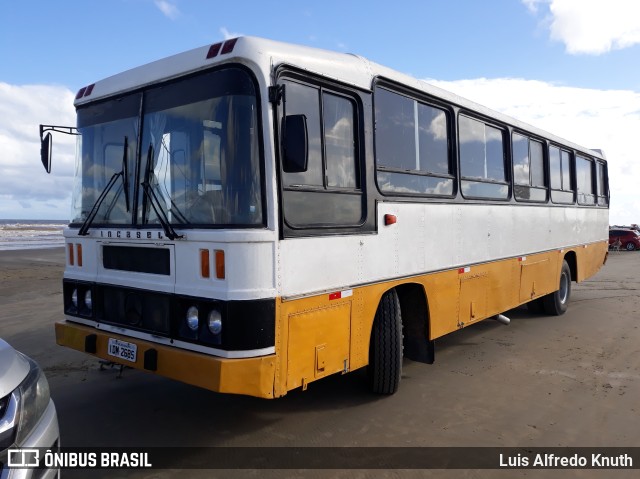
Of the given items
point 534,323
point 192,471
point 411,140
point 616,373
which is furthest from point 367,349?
point 534,323

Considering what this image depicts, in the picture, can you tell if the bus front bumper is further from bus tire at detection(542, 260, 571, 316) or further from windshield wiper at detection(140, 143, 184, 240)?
bus tire at detection(542, 260, 571, 316)

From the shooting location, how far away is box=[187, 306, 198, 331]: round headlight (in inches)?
151

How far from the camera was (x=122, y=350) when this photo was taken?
425 centimetres

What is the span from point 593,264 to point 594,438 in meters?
8.63

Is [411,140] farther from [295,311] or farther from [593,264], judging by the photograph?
[593,264]

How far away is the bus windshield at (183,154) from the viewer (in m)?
3.72

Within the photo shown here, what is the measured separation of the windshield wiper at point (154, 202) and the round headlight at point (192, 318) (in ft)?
1.81

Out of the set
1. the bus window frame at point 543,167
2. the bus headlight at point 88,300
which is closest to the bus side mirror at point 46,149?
the bus headlight at point 88,300

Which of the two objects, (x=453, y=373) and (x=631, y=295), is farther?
(x=631, y=295)

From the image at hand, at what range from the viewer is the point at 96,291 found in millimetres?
4637

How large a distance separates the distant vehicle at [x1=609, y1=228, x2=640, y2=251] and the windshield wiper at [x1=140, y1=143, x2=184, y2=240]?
112 feet

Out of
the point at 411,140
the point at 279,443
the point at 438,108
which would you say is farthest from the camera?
the point at 438,108

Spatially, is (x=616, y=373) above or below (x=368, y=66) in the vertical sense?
below

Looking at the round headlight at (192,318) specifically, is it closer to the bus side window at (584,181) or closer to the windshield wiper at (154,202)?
the windshield wiper at (154,202)
